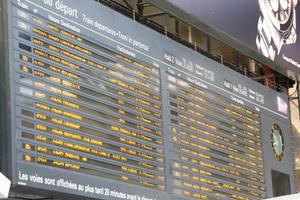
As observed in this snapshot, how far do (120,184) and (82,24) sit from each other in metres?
1.28

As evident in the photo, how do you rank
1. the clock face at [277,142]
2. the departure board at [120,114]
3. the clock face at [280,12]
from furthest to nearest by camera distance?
the clock face at [280,12], the clock face at [277,142], the departure board at [120,114]

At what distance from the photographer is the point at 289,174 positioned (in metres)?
9.24

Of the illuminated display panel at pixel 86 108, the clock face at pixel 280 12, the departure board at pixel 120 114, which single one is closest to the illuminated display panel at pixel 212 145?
the departure board at pixel 120 114

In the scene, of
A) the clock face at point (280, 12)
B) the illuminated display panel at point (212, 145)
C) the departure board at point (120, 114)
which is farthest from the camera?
the clock face at point (280, 12)

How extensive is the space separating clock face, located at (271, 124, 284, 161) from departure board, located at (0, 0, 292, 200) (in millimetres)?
205

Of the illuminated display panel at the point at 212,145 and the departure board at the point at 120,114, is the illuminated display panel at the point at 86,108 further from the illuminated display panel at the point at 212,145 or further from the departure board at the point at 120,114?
the illuminated display panel at the point at 212,145

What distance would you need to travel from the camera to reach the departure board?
5707 mm

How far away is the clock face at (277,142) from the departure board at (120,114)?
0.67 ft

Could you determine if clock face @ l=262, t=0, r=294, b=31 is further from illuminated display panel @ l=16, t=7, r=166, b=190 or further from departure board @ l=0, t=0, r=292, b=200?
illuminated display panel @ l=16, t=7, r=166, b=190

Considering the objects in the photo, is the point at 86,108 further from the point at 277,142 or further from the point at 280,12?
the point at 280,12

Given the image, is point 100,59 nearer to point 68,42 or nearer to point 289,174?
point 68,42

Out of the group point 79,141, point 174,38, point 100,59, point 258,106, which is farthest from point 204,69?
point 79,141

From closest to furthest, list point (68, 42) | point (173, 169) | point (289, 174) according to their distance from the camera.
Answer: point (68, 42), point (173, 169), point (289, 174)

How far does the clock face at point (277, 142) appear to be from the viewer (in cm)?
908
